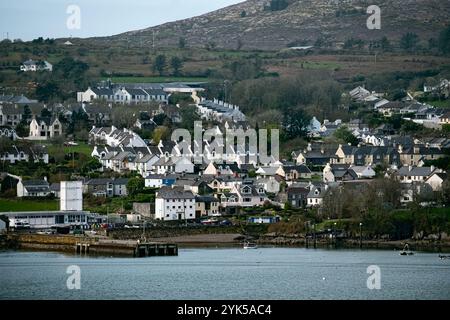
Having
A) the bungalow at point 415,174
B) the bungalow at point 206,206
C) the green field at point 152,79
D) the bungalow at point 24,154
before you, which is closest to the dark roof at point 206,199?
the bungalow at point 206,206

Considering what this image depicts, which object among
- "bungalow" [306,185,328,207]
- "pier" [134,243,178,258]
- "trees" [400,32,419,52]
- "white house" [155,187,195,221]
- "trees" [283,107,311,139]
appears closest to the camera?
"pier" [134,243,178,258]

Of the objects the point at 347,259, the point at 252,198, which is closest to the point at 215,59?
the point at 252,198

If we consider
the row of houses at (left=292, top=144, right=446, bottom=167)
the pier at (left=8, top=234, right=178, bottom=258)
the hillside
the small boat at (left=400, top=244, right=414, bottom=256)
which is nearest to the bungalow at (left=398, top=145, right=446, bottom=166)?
the row of houses at (left=292, top=144, right=446, bottom=167)

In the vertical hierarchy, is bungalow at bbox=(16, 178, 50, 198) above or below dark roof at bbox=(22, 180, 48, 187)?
below

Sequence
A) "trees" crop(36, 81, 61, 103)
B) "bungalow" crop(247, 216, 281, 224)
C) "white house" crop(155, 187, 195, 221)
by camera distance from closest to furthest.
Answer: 1. "bungalow" crop(247, 216, 281, 224)
2. "white house" crop(155, 187, 195, 221)
3. "trees" crop(36, 81, 61, 103)

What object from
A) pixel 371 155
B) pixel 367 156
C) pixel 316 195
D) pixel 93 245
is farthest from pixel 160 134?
pixel 93 245

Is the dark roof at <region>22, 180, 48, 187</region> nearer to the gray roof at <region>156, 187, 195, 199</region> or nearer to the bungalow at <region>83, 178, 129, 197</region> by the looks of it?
the bungalow at <region>83, 178, 129, 197</region>
